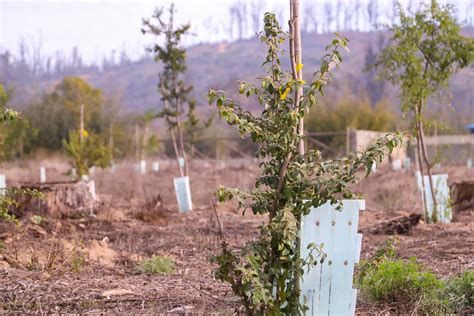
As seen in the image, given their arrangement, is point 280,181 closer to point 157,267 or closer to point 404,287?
point 404,287

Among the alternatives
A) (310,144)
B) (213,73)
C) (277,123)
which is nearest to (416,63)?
(277,123)

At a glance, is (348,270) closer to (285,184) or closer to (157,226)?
(285,184)

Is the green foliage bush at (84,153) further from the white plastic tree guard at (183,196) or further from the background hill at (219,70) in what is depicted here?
the background hill at (219,70)

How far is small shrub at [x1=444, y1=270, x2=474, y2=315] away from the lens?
5.27 m

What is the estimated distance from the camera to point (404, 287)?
5488 millimetres

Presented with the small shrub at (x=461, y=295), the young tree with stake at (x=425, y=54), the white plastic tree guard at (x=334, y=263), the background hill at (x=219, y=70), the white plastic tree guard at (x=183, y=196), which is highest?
the background hill at (x=219, y=70)

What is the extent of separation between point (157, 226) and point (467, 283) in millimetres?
7242

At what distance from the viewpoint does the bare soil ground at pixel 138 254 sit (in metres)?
5.59

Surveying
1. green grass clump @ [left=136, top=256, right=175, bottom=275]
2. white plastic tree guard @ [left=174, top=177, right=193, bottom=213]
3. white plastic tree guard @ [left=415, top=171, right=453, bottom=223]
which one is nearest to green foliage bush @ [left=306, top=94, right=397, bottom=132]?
white plastic tree guard @ [left=174, top=177, right=193, bottom=213]

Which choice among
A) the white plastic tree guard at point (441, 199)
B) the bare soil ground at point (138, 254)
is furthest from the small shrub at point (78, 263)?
the white plastic tree guard at point (441, 199)

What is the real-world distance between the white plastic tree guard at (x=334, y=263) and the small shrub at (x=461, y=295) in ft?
3.15

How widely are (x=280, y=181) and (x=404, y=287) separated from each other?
148 centimetres

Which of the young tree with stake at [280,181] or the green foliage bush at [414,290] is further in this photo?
the green foliage bush at [414,290]

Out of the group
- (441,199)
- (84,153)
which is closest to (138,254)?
(441,199)
